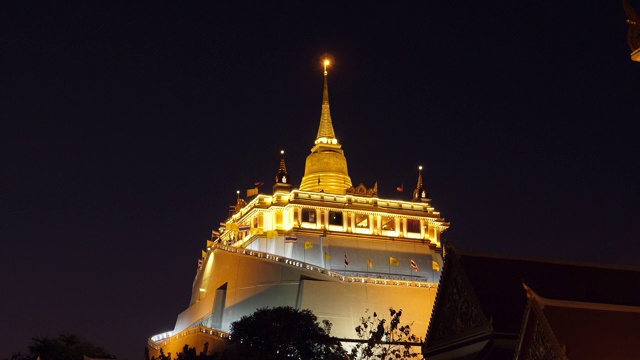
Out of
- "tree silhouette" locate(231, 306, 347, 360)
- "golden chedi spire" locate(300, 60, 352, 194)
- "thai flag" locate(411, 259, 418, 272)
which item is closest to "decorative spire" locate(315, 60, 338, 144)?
"golden chedi spire" locate(300, 60, 352, 194)

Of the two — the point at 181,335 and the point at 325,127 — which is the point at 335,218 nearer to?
the point at 325,127

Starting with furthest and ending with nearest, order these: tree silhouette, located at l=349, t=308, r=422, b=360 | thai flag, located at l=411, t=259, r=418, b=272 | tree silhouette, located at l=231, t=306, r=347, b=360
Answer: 1. thai flag, located at l=411, t=259, r=418, b=272
2. tree silhouette, located at l=231, t=306, r=347, b=360
3. tree silhouette, located at l=349, t=308, r=422, b=360

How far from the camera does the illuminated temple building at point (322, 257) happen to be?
58.3 m

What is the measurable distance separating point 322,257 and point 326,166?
9.73 m

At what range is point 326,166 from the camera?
2798 inches

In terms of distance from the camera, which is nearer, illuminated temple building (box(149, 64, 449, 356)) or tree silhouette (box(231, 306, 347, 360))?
tree silhouette (box(231, 306, 347, 360))

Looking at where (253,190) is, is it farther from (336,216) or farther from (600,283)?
(600,283)

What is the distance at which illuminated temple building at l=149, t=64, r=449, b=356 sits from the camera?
58.3 m

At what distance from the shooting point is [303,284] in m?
58.2

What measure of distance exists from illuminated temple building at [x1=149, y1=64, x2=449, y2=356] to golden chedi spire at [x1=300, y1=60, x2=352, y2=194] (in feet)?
0.32

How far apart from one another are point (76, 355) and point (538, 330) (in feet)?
129

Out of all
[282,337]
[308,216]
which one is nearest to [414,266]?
[308,216]

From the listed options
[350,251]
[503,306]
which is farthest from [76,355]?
[503,306]

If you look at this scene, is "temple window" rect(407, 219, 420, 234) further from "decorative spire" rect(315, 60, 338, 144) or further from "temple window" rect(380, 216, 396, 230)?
"decorative spire" rect(315, 60, 338, 144)
